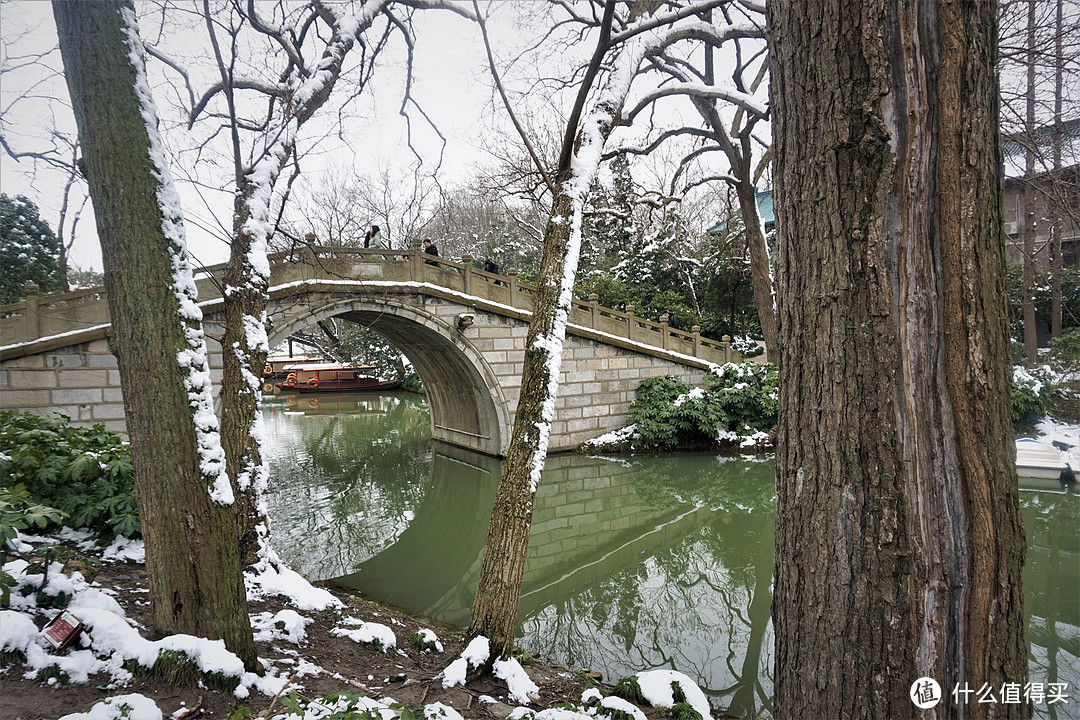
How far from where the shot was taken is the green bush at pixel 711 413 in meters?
12.6

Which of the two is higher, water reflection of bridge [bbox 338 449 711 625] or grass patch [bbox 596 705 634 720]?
grass patch [bbox 596 705 634 720]

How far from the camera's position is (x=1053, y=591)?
575cm

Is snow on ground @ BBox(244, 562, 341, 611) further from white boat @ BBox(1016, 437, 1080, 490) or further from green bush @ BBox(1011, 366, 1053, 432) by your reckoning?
green bush @ BBox(1011, 366, 1053, 432)

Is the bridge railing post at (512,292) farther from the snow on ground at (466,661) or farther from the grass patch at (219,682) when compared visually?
the grass patch at (219,682)

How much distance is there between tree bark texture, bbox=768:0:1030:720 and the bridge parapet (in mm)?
7176

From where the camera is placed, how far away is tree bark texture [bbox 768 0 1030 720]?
1218mm

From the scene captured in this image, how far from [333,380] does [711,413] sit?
62.5 feet

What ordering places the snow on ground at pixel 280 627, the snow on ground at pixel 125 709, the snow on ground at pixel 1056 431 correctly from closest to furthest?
the snow on ground at pixel 125 709 < the snow on ground at pixel 280 627 < the snow on ground at pixel 1056 431

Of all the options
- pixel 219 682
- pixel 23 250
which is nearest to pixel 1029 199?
pixel 219 682

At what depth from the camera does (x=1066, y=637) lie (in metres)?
4.83

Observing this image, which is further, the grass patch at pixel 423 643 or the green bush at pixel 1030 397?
the green bush at pixel 1030 397

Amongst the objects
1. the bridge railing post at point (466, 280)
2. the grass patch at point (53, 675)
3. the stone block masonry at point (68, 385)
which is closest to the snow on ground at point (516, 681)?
the grass patch at point (53, 675)

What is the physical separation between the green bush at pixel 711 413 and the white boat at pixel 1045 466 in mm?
4301

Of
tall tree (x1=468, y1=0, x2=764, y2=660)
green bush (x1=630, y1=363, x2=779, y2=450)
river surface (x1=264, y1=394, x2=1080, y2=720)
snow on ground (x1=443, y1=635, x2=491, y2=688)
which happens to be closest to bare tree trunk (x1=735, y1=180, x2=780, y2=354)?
green bush (x1=630, y1=363, x2=779, y2=450)
